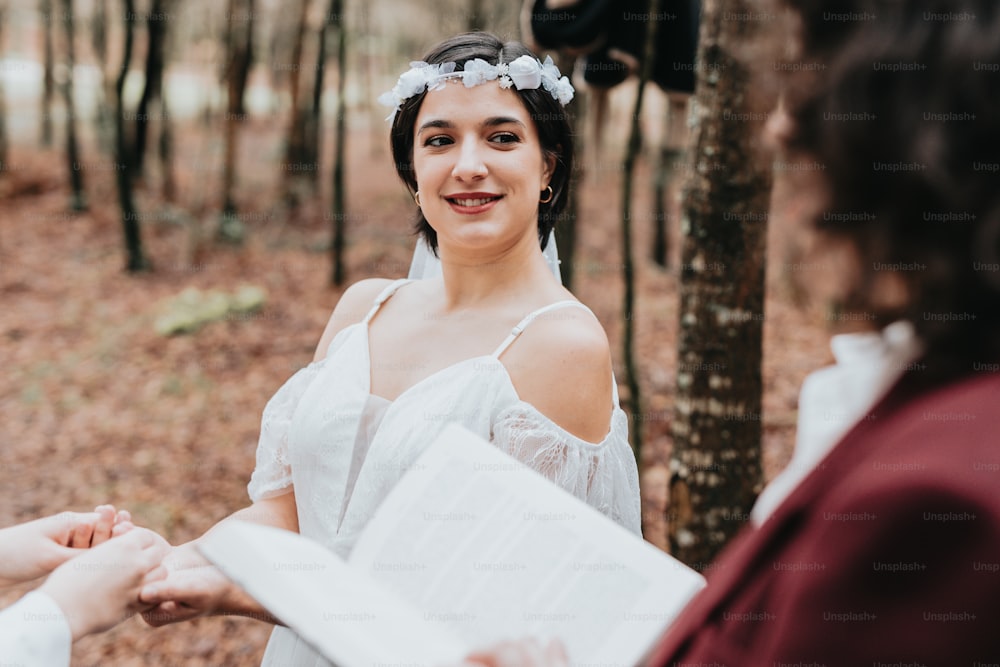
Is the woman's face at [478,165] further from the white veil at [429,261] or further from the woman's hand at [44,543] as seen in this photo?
the woman's hand at [44,543]

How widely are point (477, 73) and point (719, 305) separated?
140 cm

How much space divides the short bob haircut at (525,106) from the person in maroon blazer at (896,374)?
4.48ft

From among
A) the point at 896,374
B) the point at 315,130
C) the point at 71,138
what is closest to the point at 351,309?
the point at 896,374

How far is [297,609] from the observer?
127 centimetres

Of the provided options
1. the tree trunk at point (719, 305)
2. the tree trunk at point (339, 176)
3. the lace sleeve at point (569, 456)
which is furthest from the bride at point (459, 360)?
the tree trunk at point (339, 176)

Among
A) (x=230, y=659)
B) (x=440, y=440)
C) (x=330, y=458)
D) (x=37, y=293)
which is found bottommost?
(x=230, y=659)

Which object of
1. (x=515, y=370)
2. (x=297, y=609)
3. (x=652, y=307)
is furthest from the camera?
(x=652, y=307)

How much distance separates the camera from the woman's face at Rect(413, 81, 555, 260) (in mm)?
2230

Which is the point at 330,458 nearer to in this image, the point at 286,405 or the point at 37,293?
the point at 286,405

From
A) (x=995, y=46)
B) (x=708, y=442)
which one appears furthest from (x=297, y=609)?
(x=708, y=442)

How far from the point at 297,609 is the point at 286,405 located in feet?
4.24

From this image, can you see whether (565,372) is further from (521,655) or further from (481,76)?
(521,655)

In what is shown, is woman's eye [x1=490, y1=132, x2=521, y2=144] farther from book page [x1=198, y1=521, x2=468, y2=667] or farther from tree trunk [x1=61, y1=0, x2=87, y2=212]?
tree trunk [x1=61, y1=0, x2=87, y2=212]

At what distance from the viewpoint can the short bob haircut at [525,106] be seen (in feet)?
7.64
